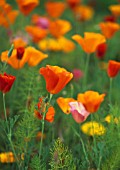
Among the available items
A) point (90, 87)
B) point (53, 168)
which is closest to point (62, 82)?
point (53, 168)

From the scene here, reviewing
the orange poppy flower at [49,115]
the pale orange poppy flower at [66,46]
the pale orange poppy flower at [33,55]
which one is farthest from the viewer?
the pale orange poppy flower at [66,46]

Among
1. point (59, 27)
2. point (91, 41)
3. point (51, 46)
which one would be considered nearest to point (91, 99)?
point (91, 41)

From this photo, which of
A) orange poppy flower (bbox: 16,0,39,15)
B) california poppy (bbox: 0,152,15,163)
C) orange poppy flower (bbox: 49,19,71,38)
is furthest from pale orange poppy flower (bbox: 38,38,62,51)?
california poppy (bbox: 0,152,15,163)

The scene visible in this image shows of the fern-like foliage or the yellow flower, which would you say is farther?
the yellow flower

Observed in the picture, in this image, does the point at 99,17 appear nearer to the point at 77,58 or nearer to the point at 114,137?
the point at 77,58

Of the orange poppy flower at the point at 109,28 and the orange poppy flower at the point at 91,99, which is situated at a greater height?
the orange poppy flower at the point at 109,28

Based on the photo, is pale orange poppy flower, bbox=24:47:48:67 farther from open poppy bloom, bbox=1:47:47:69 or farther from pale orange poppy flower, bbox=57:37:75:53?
pale orange poppy flower, bbox=57:37:75:53

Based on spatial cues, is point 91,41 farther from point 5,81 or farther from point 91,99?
point 5,81

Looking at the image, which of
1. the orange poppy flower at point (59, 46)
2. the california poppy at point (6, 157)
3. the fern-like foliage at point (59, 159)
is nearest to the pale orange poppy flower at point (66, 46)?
the orange poppy flower at point (59, 46)

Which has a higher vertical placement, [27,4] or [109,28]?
[27,4]

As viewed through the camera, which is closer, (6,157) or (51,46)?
(6,157)

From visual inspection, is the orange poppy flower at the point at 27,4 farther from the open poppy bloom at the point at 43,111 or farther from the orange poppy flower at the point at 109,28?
the open poppy bloom at the point at 43,111
